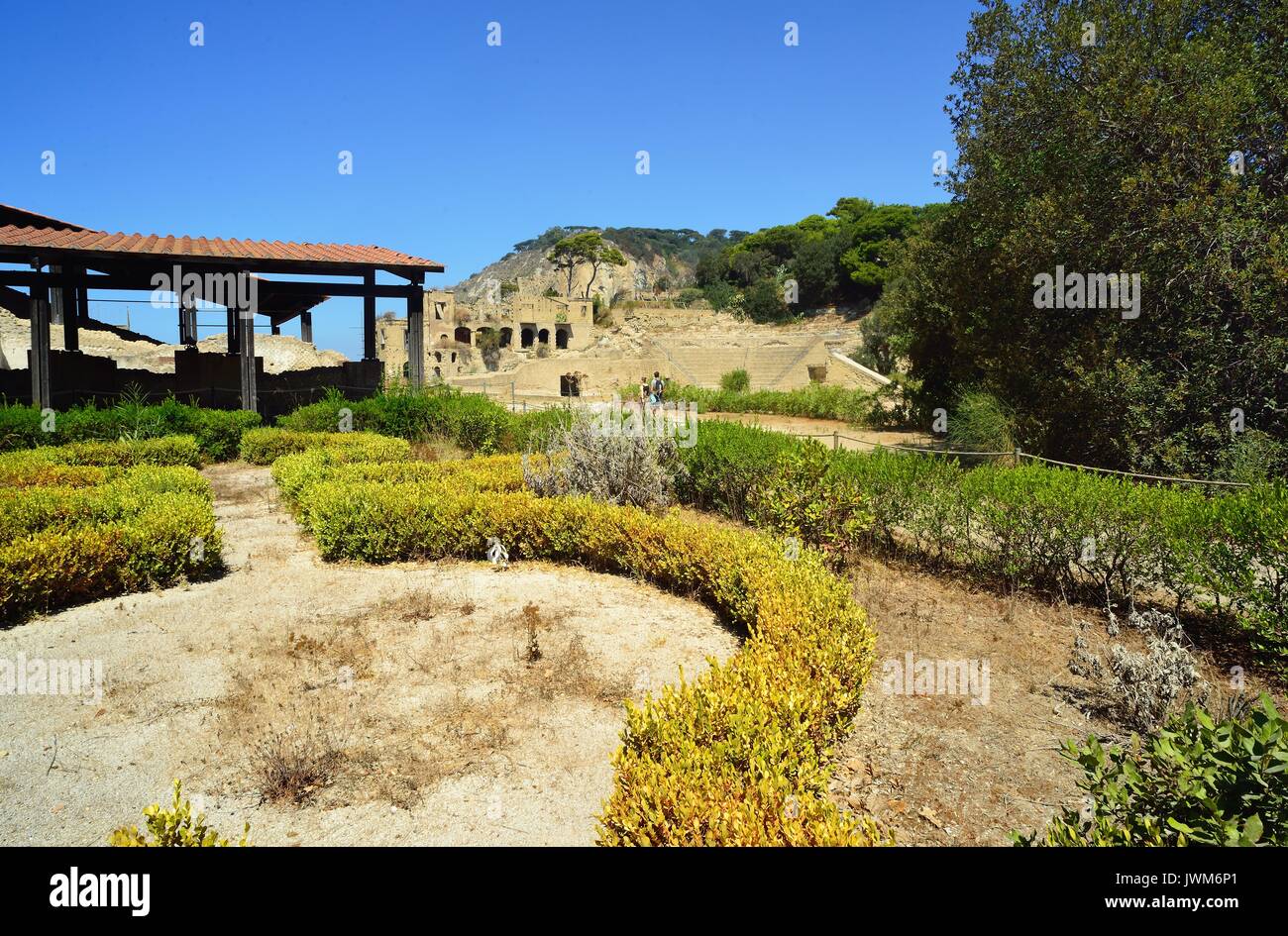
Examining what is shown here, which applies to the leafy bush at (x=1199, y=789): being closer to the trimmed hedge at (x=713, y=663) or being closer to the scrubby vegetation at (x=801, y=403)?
the trimmed hedge at (x=713, y=663)

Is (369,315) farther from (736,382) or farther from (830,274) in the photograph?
(830,274)

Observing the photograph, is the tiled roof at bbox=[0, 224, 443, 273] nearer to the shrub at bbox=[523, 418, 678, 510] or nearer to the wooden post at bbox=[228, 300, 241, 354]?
the wooden post at bbox=[228, 300, 241, 354]

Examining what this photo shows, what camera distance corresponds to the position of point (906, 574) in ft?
23.8

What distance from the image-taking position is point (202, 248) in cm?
1545

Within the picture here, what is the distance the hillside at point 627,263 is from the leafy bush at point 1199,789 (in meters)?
69.4

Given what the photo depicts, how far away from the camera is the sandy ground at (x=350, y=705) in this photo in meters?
3.31

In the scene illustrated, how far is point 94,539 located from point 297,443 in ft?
23.4

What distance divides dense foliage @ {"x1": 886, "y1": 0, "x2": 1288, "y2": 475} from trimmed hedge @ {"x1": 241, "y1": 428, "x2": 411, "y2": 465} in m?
10.2

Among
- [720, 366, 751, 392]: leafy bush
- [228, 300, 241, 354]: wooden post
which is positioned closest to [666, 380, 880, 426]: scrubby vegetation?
[720, 366, 751, 392]: leafy bush

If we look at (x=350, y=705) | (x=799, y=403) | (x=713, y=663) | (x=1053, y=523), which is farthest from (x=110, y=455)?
(x=799, y=403)

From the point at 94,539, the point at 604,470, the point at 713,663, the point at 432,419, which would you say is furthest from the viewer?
the point at 432,419

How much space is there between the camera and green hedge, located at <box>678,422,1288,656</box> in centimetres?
522
